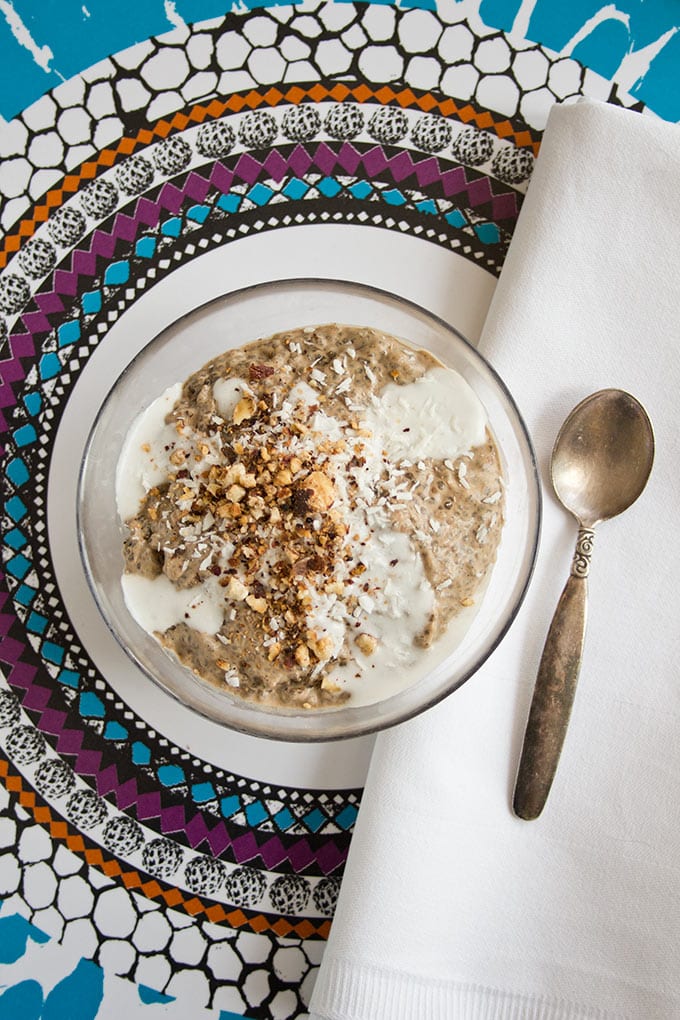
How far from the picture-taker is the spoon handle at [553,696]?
1.73m

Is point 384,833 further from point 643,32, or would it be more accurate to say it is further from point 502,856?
point 643,32

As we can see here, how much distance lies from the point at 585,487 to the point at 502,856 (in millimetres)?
809

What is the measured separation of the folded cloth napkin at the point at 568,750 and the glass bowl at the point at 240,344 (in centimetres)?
10

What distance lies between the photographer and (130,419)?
1.78m

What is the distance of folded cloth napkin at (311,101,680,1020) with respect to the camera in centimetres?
174

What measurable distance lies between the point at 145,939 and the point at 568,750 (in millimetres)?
1059

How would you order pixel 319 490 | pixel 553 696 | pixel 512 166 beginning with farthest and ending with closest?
pixel 512 166
pixel 553 696
pixel 319 490

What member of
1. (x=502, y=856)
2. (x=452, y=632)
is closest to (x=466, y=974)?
(x=502, y=856)

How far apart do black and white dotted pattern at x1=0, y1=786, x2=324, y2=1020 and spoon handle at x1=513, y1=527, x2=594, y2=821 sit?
2.06 feet

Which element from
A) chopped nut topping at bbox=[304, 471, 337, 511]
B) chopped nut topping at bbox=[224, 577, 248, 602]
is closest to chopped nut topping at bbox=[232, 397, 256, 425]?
chopped nut topping at bbox=[304, 471, 337, 511]

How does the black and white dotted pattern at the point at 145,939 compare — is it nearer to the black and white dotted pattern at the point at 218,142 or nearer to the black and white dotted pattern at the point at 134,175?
the black and white dotted pattern at the point at 134,175

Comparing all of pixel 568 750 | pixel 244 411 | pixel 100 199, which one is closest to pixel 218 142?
pixel 100 199

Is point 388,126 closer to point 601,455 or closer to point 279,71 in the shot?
point 279,71

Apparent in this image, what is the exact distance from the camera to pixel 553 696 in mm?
1729
